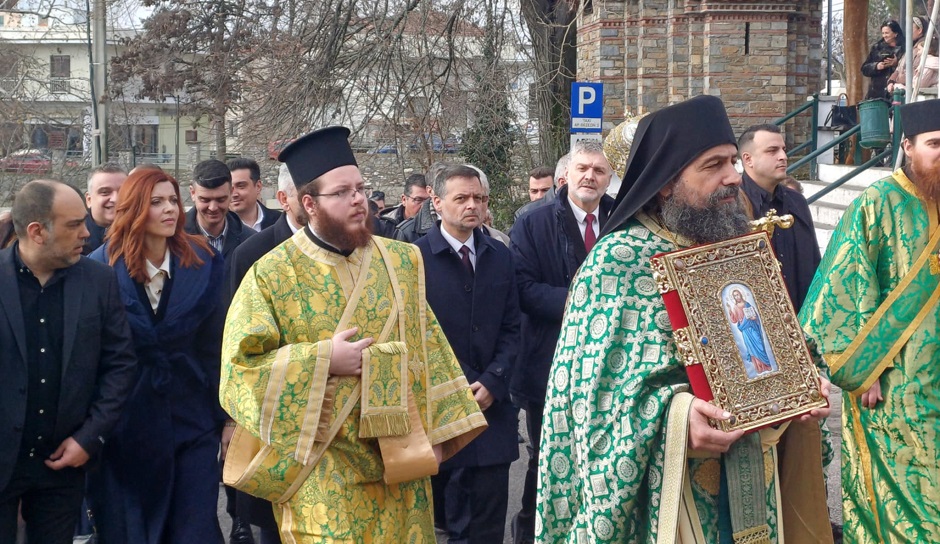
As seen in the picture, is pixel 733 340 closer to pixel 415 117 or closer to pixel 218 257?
pixel 218 257

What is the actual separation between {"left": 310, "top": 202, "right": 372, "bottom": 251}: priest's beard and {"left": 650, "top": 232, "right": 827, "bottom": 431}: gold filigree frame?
132 cm

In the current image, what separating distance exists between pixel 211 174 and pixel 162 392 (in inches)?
81.9

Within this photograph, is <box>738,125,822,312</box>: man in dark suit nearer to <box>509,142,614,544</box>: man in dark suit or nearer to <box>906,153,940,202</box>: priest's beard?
<box>509,142,614,544</box>: man in dark suit

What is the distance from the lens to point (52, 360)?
5.16 metres

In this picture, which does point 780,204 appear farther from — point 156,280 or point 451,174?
point 156,280

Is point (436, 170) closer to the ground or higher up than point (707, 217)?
higher up

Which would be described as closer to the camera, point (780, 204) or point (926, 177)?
point (926, 177)

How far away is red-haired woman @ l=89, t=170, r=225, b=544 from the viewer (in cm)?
552

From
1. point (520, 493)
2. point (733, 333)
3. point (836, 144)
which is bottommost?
point (520, 493)

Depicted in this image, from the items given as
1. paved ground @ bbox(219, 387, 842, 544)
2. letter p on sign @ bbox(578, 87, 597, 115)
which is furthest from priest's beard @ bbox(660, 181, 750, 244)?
letter p on sign @ bbox(578, 87, 597, 115)

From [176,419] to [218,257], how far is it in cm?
84

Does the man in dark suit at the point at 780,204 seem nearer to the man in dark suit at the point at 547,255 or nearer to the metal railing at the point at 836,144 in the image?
the man in dark suit at the point at 547,255

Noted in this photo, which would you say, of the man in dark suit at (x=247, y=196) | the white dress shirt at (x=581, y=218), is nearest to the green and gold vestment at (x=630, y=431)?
the white dress shirt at (x=581, y=218)

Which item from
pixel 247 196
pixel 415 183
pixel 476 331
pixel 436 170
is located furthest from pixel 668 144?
pixel 415 183
